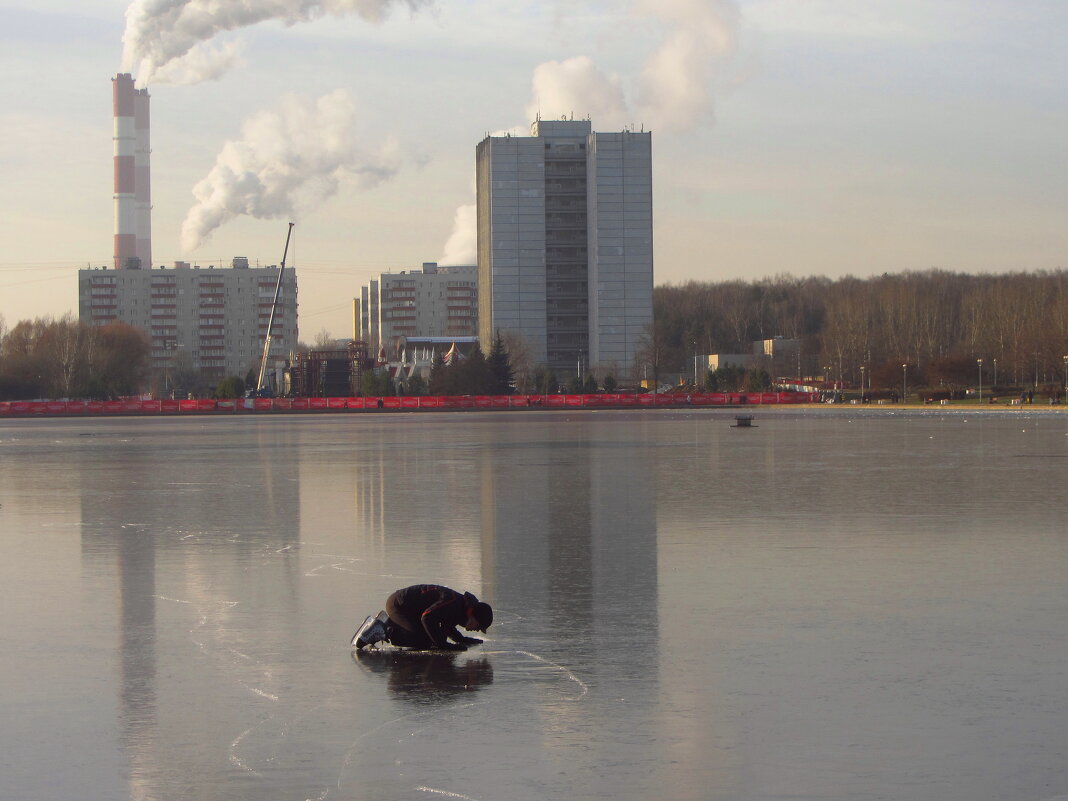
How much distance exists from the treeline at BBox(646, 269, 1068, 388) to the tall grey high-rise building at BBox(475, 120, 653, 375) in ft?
20.6

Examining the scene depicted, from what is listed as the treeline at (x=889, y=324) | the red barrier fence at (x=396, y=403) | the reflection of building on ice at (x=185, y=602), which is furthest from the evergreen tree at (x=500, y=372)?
the reflection of building on ice at (x=185, y=602)

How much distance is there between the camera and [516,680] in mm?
7953

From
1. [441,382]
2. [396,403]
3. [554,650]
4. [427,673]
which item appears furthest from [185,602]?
[441,382]

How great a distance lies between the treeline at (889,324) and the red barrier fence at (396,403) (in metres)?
18.4

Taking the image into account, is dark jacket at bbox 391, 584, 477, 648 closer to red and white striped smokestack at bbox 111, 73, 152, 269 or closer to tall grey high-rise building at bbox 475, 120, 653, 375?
tall grey high-rise building at bbox 475, 120, 653, 375

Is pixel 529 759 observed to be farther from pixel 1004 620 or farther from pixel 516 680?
pixel 1004 620

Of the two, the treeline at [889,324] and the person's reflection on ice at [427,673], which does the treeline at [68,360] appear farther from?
the person's reflection on ice at [427,673]

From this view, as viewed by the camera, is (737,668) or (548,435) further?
(548,435)

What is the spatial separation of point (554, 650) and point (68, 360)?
136 m

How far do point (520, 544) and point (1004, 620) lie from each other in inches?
246

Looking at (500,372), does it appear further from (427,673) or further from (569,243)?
(427,673)

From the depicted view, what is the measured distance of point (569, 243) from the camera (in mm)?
153375

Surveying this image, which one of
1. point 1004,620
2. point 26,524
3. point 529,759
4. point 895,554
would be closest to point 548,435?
point 26,524

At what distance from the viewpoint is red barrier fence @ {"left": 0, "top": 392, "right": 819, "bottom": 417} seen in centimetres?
10212
